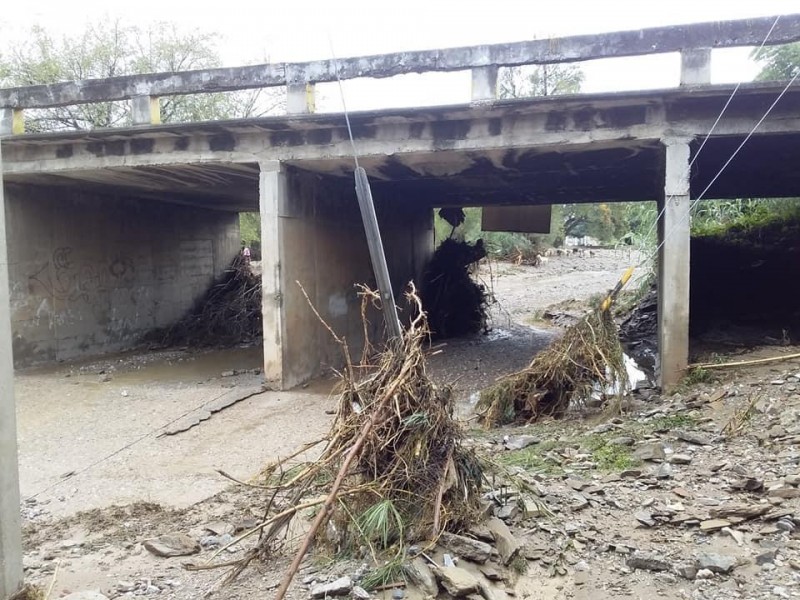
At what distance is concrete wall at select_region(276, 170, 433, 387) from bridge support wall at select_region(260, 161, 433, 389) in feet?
0.04

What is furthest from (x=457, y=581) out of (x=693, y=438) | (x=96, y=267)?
(x=96, y=267)

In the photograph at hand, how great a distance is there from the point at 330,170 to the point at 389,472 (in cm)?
564

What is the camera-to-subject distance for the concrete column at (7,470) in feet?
8.86

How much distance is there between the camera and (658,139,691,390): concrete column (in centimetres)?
639

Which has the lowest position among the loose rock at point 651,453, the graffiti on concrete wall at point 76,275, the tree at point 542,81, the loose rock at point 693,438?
the loose rock at point 651,453

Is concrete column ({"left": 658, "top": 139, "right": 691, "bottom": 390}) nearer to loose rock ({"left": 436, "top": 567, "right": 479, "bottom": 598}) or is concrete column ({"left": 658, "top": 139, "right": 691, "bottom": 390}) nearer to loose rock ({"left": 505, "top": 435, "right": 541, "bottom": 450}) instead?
loose rock ({"left": 505, "top": 435, "right": 541, "bottom": 450})

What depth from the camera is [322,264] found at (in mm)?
8688

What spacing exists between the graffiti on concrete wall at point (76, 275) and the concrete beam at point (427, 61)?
7.83 ft

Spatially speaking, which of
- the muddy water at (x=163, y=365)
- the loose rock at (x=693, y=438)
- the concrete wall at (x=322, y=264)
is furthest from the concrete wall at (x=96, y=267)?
the loose rock at (x=693, y=438)

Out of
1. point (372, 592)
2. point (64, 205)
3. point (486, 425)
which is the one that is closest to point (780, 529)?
point (372, 592)

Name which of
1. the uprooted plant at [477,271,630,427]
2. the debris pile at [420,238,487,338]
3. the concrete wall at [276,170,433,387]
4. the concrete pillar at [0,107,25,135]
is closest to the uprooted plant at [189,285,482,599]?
the uprooted plant at [477,271,630,427]

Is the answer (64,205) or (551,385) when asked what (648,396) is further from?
(64,205)

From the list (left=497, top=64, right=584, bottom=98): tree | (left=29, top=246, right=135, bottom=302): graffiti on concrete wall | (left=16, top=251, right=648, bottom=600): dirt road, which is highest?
(left=497, top=64, right=584, bottom=98): tree

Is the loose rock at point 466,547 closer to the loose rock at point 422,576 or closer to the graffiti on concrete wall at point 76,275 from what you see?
the loose rock at point 422,576
